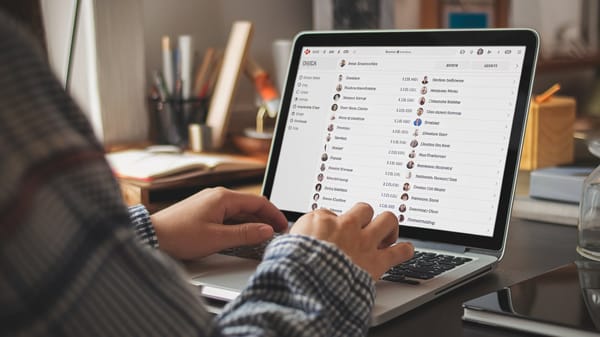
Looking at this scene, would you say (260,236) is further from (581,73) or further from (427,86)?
(581,73)

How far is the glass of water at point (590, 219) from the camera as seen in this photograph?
949mm

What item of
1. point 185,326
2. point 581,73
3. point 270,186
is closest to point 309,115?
point 270,186

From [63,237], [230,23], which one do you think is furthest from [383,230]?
[230,23]

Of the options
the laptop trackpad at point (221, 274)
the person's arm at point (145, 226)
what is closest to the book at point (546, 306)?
the laptop trackpad at point (221, 274)

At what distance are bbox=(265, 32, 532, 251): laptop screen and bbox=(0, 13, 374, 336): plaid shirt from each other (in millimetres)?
523

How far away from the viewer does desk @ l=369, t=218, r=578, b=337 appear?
73cm

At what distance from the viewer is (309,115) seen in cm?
109

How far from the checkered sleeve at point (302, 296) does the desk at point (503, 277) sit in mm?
114

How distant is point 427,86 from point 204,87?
38.6 inches

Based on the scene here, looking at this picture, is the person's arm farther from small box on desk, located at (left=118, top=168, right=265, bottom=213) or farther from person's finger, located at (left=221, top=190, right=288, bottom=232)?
small box on desk, located at (left=118, top=168, right=265, bottom=213)

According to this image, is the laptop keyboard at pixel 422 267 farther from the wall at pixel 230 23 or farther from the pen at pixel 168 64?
the wall at pixel 230 23

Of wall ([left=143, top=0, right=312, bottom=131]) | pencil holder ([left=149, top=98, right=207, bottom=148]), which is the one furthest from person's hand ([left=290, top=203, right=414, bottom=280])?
wall ([left=143, top=0, right=312, bottom=131])

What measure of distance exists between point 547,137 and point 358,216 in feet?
2.37

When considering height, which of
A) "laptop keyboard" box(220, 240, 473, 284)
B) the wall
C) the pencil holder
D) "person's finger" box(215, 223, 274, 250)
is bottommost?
the pencil holder
